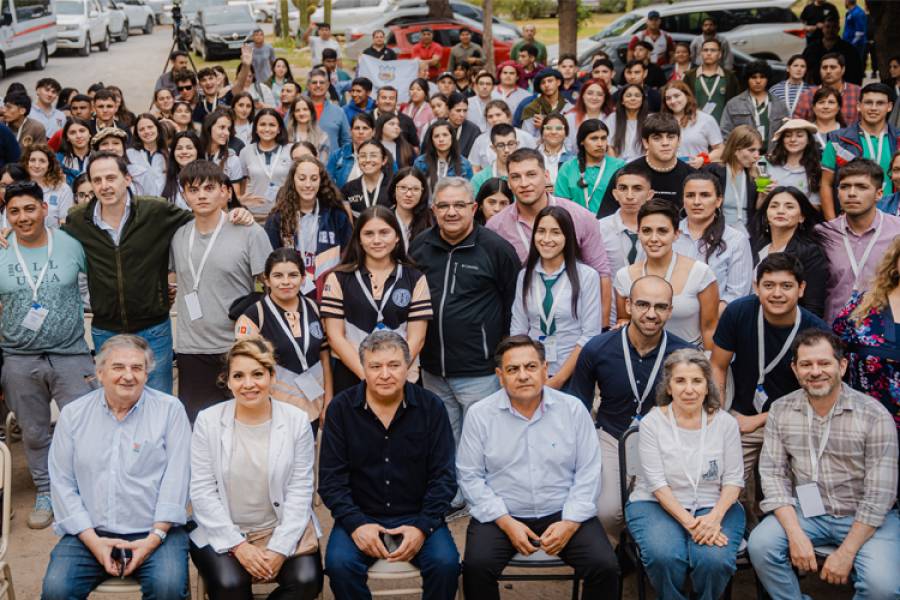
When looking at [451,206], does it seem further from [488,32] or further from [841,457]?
[488,32]

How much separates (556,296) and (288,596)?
2117 millimetres

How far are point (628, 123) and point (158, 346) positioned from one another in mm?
4767

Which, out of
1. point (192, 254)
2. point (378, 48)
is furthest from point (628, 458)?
point (378, 48)

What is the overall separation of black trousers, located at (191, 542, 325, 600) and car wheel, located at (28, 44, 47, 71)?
2115 cm

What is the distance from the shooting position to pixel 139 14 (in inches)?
1342

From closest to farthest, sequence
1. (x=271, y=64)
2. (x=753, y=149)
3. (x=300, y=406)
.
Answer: (x=300, y=406) → (x=753, y=149) → (x=271, y=64)

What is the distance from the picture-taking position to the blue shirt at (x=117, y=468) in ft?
14.6

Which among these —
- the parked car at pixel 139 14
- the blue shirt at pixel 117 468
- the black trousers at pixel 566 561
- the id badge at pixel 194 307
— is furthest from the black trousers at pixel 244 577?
the parked car at pixel 139 14

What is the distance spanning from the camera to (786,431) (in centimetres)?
460

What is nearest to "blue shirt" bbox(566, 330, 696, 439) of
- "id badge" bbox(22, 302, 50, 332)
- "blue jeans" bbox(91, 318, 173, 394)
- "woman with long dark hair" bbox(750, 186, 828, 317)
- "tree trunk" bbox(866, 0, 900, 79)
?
"woman with long dark hair" bbox(750, 186, 828, 317)

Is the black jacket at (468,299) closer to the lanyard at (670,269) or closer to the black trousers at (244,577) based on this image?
the lanyard at (670,269)

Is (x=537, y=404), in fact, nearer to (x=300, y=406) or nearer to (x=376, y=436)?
(x=376, y=436)

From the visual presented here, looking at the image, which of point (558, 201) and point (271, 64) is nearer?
point (558, 201)

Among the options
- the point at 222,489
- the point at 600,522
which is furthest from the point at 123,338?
the point at 600,522
